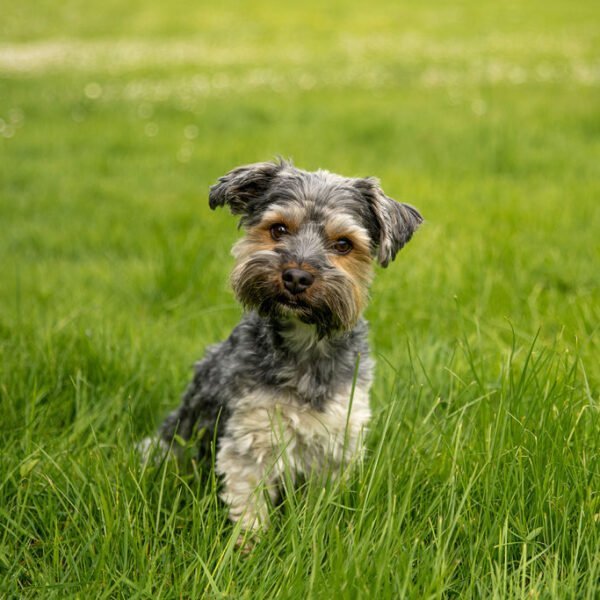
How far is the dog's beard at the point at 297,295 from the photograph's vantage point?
3738 millimetres

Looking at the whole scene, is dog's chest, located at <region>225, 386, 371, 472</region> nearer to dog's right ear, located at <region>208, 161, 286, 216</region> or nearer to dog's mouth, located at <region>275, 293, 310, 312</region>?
dog's mouth, located at <region>275, 293, 310, 312</region>

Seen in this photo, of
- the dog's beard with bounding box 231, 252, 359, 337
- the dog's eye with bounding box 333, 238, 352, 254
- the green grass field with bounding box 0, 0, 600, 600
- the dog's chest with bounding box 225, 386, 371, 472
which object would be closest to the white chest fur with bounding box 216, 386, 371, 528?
the dog's chest with bounding box 225, 386, 371, 472

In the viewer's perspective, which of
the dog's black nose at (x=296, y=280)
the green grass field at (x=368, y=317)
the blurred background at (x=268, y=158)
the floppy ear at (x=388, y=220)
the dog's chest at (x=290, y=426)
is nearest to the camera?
the green grass field at (x=368, y=317)

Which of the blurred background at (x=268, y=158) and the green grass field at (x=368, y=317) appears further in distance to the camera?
the blurred background at (x=268, y=158)

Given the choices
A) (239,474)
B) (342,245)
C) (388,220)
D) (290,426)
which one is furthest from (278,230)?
(239,474)

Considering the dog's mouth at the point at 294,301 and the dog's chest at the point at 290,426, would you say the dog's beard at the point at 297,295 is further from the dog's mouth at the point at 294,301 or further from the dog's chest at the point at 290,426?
the dog's chest at the point at 290,426

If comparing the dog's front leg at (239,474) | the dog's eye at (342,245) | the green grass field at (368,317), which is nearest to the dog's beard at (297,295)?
the dog's eye at (342,245)

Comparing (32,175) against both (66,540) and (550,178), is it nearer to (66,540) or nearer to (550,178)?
(550,178)

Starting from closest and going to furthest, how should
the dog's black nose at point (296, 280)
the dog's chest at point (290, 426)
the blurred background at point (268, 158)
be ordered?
the dog's black nose at point (296, 280), the dog's chest at point (290, 426), the blurred background at point (268, 158)

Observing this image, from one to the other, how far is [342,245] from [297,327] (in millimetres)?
465

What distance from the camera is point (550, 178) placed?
9445 millimetres

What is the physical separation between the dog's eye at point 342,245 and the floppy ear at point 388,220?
0.50ft

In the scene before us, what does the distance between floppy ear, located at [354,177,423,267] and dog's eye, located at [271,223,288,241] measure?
47cm

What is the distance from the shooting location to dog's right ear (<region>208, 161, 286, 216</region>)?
405 cm
